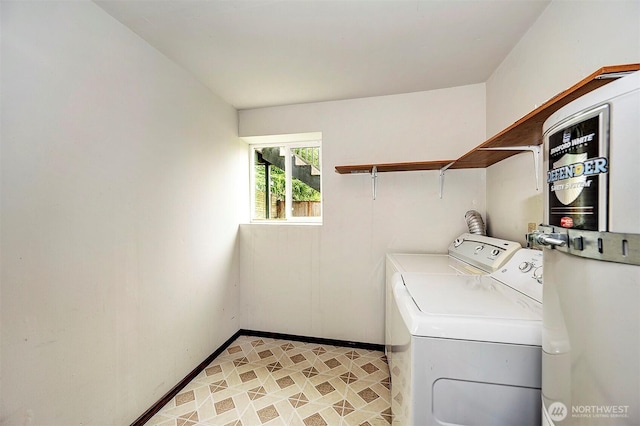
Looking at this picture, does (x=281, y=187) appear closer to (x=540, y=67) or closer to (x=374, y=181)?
(x=374, y=181)

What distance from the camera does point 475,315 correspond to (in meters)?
0.87

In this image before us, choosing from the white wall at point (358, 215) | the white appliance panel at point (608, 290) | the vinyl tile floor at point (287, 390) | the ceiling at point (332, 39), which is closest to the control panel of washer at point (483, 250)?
the white wall at point (358, 215)

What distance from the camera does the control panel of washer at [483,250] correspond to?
1.44 meters

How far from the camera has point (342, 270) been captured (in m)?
2.49

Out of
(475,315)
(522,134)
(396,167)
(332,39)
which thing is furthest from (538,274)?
(332,39)

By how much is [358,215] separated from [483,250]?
1.07 metres

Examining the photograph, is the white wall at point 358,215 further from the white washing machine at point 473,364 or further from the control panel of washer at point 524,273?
the white washing machine at point 473,364

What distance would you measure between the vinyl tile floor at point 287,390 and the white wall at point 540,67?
4.84ft

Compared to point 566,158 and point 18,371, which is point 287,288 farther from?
point 566,158

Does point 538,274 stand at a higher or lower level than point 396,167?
lower

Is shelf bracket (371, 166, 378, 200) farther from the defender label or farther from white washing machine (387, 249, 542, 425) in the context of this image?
the defender label

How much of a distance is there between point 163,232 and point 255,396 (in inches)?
51.6

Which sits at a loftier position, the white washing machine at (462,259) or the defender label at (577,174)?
the defender label at (577,174)

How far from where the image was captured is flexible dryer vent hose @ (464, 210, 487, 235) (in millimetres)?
A: 1999
